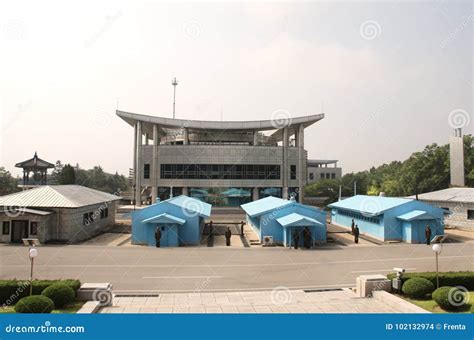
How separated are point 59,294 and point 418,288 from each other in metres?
11.5

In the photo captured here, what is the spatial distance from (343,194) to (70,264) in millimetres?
Result: 58386

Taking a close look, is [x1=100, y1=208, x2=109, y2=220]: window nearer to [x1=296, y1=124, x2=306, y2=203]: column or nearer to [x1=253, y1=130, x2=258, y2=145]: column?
[x1=253, y1=130, x2=258, y2=145]: column

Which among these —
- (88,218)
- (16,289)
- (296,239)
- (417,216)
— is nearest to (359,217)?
(417,216)

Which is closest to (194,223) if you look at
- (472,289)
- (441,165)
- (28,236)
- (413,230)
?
(28,236)

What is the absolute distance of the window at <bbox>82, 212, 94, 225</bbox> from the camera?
2777 centimetres

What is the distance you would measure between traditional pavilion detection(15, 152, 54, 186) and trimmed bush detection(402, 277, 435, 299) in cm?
4047

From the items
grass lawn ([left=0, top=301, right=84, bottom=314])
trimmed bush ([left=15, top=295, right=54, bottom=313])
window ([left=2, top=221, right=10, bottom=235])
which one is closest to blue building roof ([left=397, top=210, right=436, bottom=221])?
grass lawn ([left=0, top=301, right=84, bottom=314])

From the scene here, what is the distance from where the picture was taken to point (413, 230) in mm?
25406

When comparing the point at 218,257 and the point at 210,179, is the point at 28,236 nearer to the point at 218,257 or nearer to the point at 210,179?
the point at 218,257

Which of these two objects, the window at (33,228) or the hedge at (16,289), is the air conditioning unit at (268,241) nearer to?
the hedge at (16,289)

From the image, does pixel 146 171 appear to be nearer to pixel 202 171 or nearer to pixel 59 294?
pixel 202 171

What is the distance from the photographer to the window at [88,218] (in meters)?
27.8

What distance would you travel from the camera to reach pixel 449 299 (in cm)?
1078

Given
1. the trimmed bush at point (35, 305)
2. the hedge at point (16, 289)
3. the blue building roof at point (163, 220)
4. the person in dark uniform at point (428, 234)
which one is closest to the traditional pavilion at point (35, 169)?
the blue building roof at point (163, 220)
